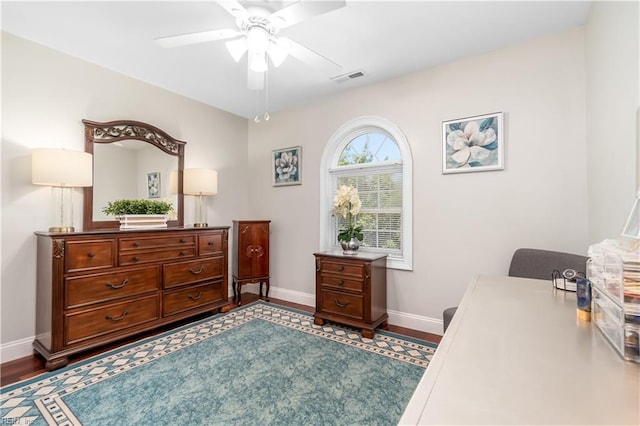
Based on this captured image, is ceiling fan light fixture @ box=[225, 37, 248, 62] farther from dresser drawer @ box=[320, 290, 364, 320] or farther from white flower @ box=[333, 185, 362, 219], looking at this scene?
dresser drawer @ box=[320, 290, 364, 320]

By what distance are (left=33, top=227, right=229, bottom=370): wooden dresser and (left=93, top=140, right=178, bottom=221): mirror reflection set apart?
56 cm

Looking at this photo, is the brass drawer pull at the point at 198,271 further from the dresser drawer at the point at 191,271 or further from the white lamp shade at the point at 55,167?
the white lamp shade at the point at 55,167

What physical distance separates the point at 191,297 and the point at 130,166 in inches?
60.9

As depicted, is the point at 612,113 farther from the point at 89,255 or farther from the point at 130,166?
the point at 130,166

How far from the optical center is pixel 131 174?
314 centimetres

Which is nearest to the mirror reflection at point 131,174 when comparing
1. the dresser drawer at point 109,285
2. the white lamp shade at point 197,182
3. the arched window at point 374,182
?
the white lamp shade at point 197,182

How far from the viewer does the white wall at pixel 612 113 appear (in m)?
1.37

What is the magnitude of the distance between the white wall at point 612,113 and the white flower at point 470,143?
2.22 ft

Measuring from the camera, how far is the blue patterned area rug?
1.72 m

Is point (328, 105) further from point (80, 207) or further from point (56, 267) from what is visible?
point (56, 267)

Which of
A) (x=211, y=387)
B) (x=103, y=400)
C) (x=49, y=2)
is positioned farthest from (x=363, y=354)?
(x=49, y=2)

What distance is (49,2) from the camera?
2047mm

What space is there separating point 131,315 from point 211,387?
1.19 metres

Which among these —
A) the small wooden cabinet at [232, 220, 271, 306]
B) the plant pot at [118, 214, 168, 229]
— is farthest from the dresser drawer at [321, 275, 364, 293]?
the plant pot at [118, 214, 168, 229]
